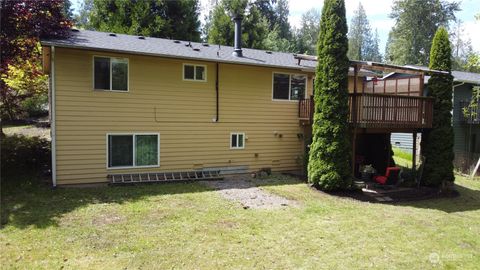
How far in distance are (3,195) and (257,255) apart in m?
6.75

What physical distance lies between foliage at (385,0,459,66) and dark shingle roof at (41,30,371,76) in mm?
Result: 27802

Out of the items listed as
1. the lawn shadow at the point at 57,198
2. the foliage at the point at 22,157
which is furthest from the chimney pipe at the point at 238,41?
the foliage at the point at 22,157

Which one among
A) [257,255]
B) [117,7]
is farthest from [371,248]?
[117,7]

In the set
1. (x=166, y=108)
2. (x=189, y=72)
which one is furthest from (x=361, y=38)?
(x=166, y=108)

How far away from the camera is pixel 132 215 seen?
7.54 metres

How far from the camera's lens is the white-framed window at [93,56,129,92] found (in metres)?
10.3

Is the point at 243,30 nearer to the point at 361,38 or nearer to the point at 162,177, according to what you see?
the point at 162,177

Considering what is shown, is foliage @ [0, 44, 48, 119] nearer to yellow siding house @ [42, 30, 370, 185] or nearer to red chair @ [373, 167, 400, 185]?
yellow siding house @ [42, 30, 370, 185]

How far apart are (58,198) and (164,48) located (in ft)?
18.4

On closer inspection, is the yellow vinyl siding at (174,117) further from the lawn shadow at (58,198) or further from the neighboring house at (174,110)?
the lawn shadow at (58,198)

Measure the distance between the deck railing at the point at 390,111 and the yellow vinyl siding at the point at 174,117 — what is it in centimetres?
322

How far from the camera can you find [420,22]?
38062 millimetres

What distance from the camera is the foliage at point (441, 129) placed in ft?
38.1

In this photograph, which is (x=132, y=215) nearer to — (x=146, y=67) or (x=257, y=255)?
(x=257, y=255)
